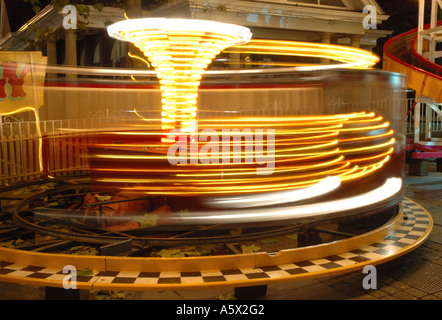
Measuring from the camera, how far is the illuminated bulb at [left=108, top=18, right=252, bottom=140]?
554cm

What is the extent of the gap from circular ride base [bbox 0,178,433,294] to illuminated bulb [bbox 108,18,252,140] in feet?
7.82

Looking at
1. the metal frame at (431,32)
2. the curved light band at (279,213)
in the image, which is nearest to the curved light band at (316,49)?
the curved light band at (279,213)

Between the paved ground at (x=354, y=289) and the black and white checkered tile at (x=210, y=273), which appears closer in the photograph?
the black and white checkered tile at (x=210, y=273)

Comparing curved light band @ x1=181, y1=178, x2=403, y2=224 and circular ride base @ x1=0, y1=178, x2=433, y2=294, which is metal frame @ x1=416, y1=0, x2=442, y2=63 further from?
circular ride base @ x1=0, y1=178, x2=433, y2=294

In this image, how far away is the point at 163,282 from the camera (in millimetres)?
3922

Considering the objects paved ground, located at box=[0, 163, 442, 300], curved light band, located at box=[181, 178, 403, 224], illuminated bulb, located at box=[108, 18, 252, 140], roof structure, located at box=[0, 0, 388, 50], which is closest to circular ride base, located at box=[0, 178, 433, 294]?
paved ground, located at box=[0, 163, 442, 300]

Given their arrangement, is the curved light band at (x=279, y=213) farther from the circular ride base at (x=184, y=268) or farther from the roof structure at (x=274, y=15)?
the roof structure at (x=274, y=15)

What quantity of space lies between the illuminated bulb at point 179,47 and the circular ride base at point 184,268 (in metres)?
2.38

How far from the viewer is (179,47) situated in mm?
5875

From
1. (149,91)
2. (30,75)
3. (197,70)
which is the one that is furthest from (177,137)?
(149,91)

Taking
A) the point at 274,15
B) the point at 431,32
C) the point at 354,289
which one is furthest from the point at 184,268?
the point at 274,15

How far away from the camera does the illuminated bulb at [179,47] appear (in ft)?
18.2

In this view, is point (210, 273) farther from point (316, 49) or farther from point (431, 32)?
point (431, 32)

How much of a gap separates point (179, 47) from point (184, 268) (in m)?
3.02
